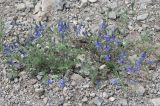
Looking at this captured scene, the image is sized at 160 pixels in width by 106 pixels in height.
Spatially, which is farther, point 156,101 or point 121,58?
point 121,58

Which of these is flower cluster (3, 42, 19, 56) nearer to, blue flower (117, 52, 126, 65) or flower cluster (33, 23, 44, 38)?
flower cluster (33, 23, 44, 38)

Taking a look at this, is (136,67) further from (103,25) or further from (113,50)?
(103,25)

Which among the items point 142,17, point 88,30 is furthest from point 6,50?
point 142,17

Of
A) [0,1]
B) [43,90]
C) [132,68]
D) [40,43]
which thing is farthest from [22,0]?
[132,68]

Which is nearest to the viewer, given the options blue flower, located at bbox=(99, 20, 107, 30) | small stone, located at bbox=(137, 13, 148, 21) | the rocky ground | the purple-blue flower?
the rocky ground

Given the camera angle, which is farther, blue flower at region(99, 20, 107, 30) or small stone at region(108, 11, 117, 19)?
small stone at region(108, 11, 117, 19)

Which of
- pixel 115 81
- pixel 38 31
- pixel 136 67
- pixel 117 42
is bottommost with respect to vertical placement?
pixel 115 81

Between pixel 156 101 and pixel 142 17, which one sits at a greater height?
pixel 142 17

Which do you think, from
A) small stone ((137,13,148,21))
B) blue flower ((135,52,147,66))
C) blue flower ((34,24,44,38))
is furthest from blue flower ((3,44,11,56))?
small stone ((137,13,148,21))

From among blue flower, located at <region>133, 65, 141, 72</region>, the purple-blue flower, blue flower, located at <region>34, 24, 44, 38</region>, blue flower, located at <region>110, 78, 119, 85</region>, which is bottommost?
blue flower, located at <region>110, 78, 119, 85</region>
